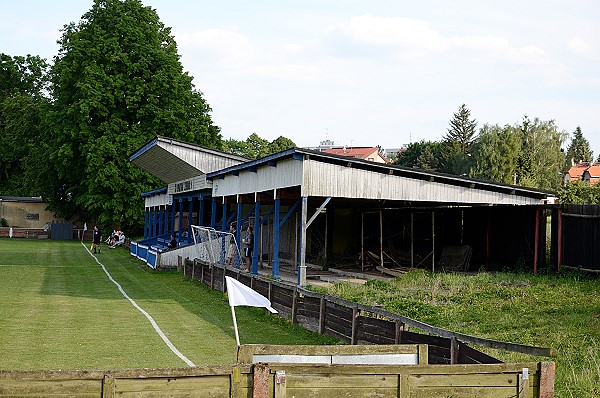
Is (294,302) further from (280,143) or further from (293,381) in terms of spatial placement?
(280,143)

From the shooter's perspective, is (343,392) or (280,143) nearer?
(343,392)

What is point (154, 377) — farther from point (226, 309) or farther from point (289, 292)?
point (226, 309)

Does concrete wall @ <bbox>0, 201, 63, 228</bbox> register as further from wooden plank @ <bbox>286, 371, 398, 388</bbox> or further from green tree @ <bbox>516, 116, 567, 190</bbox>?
wooden plank @ <bbox>286, 371, 398, 388</bbox>

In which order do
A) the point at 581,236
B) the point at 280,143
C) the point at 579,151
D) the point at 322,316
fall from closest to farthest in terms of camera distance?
the point at 322,316
the point at 581,236
the point at 280,143
the point at 579,151

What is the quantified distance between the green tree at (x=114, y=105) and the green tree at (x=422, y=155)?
47162mm

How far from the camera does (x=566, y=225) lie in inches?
1043

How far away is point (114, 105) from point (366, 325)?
4562 cm

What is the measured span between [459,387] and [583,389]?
2.93m

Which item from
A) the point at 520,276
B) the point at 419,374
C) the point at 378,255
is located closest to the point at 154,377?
the point at 419,374

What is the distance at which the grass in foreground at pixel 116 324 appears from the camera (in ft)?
47.4

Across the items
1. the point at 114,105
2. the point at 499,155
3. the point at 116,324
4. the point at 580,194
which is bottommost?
the point at 116,324

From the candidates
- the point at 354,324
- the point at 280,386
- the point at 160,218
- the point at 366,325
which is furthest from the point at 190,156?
the point at 280,386

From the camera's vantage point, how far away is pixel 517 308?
17.7 m

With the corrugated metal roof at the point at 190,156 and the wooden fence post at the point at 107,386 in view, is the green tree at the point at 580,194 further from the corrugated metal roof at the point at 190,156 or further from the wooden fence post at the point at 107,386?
the wooden fence post at the point at 107,386
